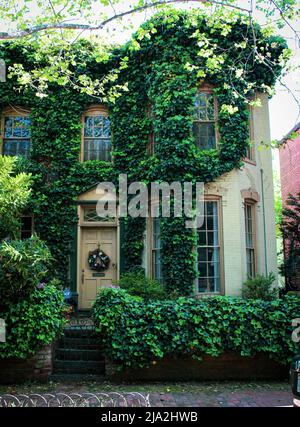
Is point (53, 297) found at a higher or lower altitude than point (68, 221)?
lower

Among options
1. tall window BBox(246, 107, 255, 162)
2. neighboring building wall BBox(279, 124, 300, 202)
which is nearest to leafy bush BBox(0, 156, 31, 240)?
tall window BBox(246, 107, 255, 162)

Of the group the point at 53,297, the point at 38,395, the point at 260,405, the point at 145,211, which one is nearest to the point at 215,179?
the point at 145,211

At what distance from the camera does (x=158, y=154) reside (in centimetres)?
1175

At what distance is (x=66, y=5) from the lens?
812cm

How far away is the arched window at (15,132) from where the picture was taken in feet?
43.3

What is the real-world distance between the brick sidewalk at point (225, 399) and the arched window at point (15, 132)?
358 inches

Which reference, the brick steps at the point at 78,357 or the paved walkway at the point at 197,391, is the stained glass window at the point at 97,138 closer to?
the brick steps at the point at 78,357

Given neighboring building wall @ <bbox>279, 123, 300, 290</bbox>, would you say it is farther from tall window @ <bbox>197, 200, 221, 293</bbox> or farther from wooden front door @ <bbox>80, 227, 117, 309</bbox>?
wooden front door @ <bbox>80, 227, 117, 309</bbox>

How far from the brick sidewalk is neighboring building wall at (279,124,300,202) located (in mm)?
13288

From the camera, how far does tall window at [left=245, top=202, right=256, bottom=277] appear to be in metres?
12.1

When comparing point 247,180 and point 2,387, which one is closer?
point 2,387

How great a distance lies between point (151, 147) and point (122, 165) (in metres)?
1.04

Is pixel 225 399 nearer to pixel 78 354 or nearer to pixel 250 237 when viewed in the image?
pixel 78 354

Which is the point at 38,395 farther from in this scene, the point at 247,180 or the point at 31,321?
the point at 247,180
